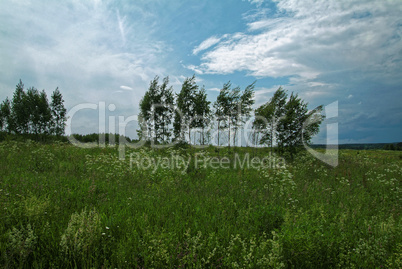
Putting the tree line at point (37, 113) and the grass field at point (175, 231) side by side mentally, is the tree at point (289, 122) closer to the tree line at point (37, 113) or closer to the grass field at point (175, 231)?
the grass field at point (175, 231)

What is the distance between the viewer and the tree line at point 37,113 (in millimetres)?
40562

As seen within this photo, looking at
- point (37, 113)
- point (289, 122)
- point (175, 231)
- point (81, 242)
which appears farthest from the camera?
point (37, 113)

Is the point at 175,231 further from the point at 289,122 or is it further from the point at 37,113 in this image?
the point at 37,113

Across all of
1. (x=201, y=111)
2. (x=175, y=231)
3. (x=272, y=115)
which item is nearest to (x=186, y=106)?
(x=201, y=111)

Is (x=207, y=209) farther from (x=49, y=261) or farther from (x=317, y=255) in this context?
Answer: (x=49, y=261)

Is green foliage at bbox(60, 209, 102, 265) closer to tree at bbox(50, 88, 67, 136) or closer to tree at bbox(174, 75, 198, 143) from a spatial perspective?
tree at bbox(174, 75, 198, 143)

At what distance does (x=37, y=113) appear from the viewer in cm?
4044

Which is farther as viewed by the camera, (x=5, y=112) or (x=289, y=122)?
(x=5, y=112)

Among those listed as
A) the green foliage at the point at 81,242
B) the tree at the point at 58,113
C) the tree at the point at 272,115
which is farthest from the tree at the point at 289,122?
the tree at the point at 58,113

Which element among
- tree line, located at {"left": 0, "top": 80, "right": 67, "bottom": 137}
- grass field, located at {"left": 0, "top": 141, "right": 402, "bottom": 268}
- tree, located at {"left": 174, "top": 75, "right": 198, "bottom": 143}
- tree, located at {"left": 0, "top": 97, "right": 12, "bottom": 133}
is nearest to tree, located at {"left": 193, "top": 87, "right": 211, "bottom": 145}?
tree, located at {"left": 174, "top": 75, "right": 198, "bottom": 143}

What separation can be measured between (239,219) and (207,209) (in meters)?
0.96

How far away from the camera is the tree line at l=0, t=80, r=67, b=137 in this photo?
133ft

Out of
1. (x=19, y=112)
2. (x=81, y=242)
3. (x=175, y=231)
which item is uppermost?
(x=19, y=112)

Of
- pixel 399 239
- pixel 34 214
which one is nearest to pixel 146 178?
pixel 34 214
